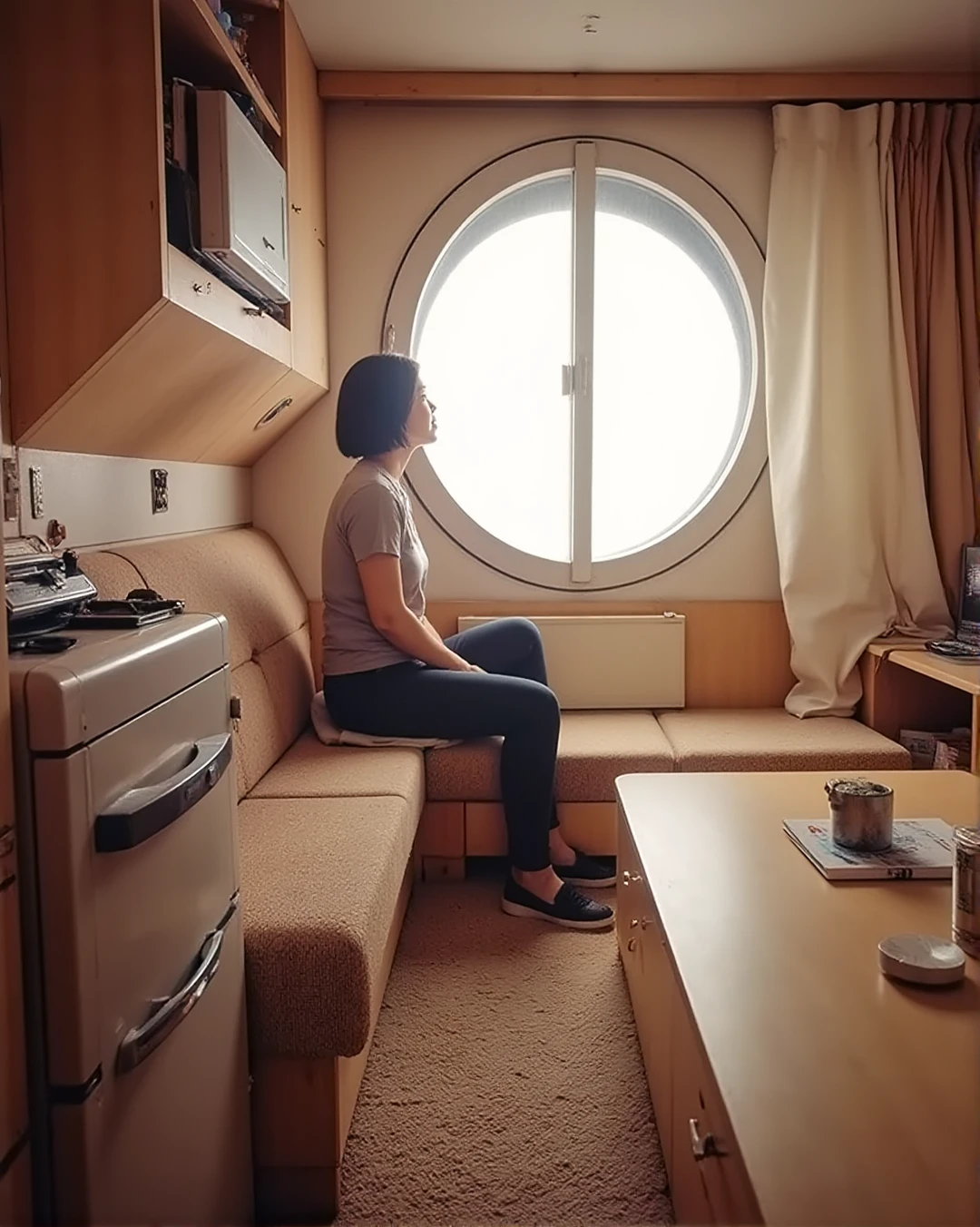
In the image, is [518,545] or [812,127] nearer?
[812,127]

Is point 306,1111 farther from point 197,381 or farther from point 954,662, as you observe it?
point 954,662

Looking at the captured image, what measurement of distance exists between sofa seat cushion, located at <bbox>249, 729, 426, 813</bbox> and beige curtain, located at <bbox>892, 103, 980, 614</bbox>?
1.88 metres

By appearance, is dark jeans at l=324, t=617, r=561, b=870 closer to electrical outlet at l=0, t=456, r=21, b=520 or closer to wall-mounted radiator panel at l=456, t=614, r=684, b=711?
wall-mounted radiator panel at l=456, t=614, r=684, b=711

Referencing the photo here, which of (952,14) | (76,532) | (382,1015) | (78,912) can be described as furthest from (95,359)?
(952,14)

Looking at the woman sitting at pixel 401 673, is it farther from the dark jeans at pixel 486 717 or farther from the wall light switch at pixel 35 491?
the wall light switch at pixel 35 491

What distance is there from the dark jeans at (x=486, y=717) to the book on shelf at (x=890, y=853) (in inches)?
33.9

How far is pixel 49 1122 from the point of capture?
1.00 metres

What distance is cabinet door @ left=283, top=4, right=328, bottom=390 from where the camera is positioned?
107 inches

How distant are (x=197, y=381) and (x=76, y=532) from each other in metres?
0.44

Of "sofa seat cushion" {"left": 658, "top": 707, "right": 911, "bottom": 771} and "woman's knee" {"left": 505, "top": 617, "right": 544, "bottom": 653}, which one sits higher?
"woman's knee" {"left": 505, "top": 617, "right": 544, "bottom": 653}

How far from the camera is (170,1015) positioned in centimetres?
116

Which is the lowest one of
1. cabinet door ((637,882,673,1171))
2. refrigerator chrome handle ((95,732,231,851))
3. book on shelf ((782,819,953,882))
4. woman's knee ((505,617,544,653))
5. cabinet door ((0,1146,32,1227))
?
cabinet door ((637,882,673,1171))

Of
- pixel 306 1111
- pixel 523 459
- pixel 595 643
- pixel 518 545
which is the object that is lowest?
pixel 306 1111

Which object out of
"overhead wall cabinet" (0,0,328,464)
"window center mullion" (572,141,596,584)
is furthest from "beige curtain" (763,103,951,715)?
"overhead wall cabinet" (0,0,328,464)
